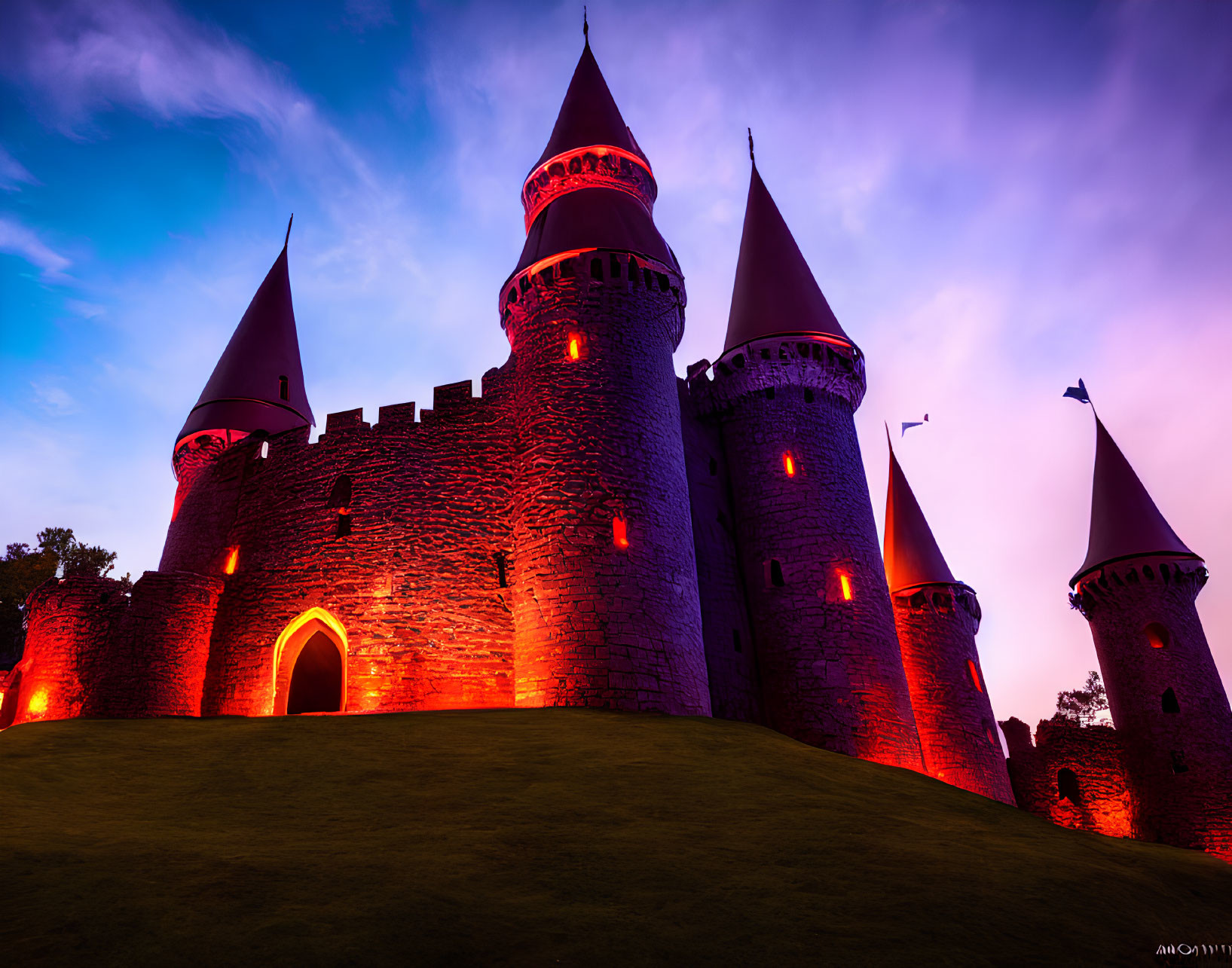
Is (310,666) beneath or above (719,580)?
beneath

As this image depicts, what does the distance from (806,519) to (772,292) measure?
746 cm

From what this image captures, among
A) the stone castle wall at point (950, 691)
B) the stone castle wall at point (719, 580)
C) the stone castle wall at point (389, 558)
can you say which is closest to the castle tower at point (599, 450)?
the stone castle wall at point (389, 558)

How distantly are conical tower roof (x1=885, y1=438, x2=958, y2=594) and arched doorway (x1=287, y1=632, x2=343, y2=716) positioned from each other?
60.2 feet

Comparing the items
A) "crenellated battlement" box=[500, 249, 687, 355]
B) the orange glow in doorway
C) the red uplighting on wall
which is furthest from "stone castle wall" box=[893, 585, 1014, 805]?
the orange glow in doorway

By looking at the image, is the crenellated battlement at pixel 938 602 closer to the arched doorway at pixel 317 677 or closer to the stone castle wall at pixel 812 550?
the stone castle wall at pixel 812 550

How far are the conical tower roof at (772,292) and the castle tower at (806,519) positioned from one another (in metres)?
0.05

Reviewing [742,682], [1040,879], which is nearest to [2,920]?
[1040,879]

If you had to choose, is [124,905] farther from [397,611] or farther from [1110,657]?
[1110,657]

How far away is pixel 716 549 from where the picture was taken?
22516 mm

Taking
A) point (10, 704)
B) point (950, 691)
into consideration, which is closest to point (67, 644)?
point (10, 704)

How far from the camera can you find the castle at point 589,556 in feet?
58.0

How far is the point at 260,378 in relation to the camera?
85.0ft

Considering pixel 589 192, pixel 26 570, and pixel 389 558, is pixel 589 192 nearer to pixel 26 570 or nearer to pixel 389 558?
pixel 389 558

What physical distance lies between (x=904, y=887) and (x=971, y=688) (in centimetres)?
Result: 2272
